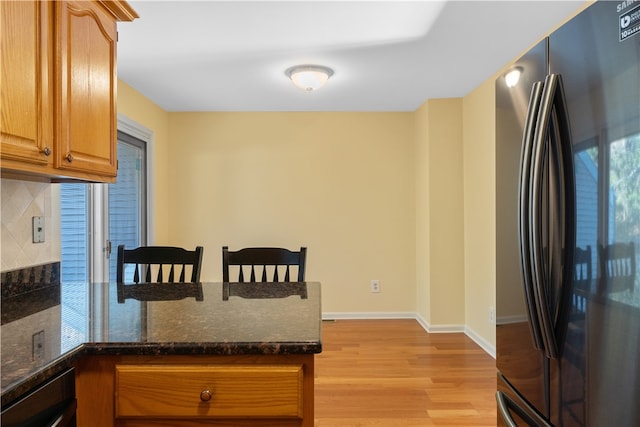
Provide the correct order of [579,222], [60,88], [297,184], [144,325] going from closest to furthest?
1. [579,222]
2. [144,325]
3. [60,88]
4. [297,184]

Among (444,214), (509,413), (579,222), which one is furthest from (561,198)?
(444,214)

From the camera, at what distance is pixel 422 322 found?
13.8 ft

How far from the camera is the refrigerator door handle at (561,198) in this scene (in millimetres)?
982

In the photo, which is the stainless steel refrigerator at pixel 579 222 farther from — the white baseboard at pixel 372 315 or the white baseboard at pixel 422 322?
the white baseboard at pixel 372 315

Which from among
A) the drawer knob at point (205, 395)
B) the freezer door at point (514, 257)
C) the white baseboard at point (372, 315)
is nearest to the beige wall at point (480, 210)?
the white baseboard at point (372, 315)

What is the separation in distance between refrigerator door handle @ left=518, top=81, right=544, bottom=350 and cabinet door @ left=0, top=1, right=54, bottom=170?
1.42 metres

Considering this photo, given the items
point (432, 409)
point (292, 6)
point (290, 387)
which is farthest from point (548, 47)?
point (432, 409)

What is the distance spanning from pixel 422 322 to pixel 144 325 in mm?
3483

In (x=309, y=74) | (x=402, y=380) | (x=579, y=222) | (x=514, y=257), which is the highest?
(x=309, y=74)

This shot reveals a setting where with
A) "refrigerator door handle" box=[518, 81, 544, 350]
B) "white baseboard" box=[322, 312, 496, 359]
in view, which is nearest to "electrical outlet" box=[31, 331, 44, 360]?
"refrigerator door handle" box=[518, 81, 544, 350]

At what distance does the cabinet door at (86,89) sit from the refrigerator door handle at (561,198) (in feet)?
4.83

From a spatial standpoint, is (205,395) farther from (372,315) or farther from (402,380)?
(372,315)

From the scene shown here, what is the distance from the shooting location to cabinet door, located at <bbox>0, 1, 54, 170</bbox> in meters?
1.17

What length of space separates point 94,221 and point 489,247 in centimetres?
308
